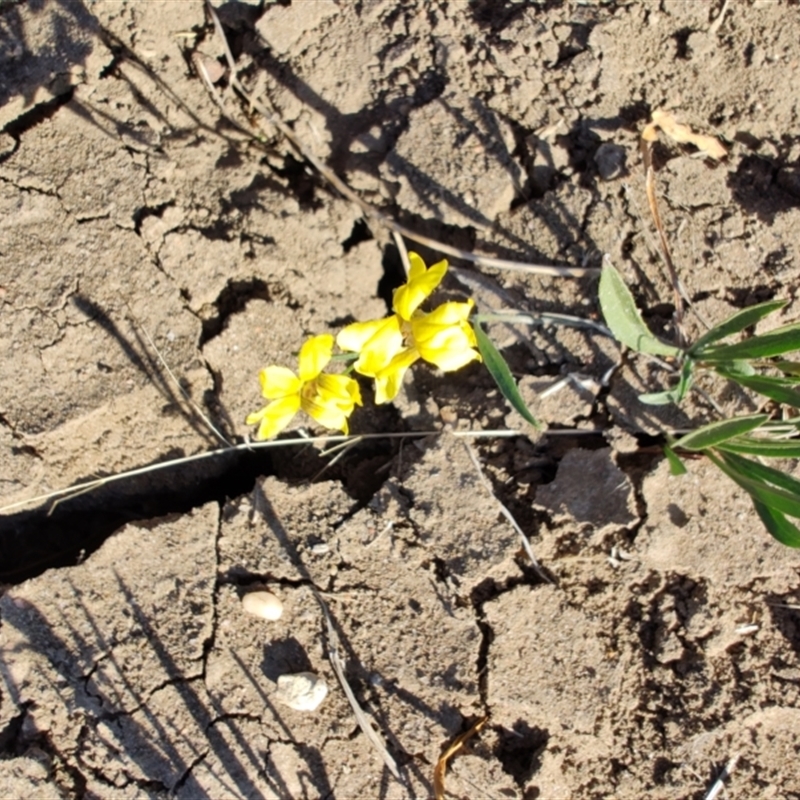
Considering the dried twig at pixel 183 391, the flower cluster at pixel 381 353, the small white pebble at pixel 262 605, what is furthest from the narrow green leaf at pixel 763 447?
the dried twig at pixel 183 391

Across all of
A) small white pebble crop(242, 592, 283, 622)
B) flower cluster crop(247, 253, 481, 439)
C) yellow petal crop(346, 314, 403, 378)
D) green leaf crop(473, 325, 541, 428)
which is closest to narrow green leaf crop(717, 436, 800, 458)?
green leaf crop(473, 325, 541, 428)

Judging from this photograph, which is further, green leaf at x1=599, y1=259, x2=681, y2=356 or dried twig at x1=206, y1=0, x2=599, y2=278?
dried twig at x1=206, y1=0, x2=599, y2=278

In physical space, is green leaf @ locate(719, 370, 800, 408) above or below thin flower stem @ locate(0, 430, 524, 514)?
below

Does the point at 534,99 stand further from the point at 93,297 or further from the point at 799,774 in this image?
the point at 799,774

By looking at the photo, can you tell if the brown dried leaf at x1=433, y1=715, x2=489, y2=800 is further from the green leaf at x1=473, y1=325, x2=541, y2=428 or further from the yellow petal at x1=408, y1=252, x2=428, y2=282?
the yellow petal at x1=408, y1=252, x2=428, y2=282

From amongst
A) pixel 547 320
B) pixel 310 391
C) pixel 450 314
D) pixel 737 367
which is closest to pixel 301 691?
pixel 310 391

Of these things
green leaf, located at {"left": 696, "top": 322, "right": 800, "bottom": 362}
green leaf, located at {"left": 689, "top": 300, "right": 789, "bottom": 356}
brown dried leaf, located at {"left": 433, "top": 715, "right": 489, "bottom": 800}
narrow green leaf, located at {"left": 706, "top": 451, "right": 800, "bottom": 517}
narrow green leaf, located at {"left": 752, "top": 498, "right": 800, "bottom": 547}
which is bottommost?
brown dried leaf, located at {"left": 433, "top": 715, "right": 489, "bottom": 800}
